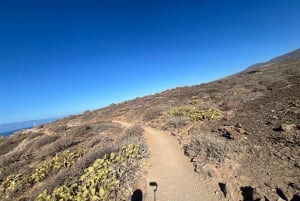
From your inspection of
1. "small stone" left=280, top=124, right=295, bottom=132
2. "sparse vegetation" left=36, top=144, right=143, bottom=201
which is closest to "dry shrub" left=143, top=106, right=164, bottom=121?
"small stone" left=280, top=124, right=295, bottom=132

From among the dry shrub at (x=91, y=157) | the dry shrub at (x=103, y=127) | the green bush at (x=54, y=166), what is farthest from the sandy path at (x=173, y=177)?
the dry shrub at (x=103, y=127)

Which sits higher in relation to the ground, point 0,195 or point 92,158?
point 92,158

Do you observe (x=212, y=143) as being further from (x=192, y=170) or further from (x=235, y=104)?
(x=235, y=104)

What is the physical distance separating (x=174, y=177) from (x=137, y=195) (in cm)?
170

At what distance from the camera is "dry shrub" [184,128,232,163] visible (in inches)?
366

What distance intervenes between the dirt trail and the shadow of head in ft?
0.64

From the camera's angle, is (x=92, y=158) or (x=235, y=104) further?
(x=235, y=104)

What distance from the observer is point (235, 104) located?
1931 centimetres

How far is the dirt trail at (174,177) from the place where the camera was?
7.12m

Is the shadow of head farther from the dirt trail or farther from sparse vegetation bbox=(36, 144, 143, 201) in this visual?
sparse vegetation bbox=(36, 144, 143, 201)

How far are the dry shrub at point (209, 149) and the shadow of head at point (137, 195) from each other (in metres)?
3.34

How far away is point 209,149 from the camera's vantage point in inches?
392

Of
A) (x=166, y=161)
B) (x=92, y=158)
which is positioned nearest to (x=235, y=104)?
(x=166, y=161)

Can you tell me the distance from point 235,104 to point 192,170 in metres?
12.1
